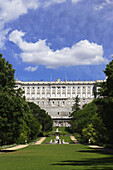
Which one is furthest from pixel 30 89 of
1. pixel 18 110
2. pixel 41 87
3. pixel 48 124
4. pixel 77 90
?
pixel 18 110

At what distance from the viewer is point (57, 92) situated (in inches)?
7096

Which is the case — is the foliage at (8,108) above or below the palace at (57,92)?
below

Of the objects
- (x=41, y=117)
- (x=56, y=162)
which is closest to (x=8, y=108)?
(x=56, y=162)

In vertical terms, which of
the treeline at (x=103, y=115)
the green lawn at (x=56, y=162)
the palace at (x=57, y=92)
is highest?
the palace at (x=57, y=92)

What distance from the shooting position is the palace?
175 meters

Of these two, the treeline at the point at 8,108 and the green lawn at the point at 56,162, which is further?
the treeline at the point at 8,108

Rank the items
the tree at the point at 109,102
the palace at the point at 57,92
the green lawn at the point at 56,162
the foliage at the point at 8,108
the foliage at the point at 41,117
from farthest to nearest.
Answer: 1. the palace at the point at 57,92
2. the foliage at the point at 41,117
3. the foliage at the point at 8,108
4. the tree at the point at 109,102
5. the green lawn at the point at 56,162

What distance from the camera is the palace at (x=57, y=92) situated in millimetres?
174950

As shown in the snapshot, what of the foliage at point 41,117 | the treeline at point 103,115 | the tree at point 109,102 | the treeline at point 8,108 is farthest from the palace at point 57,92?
the tree at point 109,102

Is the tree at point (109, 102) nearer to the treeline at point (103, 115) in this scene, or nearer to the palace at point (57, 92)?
the treeline at point (103, 115)

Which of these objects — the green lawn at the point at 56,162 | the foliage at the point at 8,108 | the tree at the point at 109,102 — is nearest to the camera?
the green lawn at the point at 56,162

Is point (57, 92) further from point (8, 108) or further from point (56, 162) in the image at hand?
point (56, 162)

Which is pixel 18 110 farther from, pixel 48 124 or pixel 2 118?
pixel 48 124

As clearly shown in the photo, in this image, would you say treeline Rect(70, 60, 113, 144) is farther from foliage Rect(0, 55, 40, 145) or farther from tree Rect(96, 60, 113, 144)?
foliage Rect(0, 55, 40, 145)
